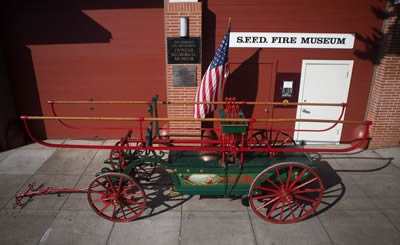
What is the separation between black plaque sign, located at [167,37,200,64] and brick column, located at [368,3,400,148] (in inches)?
178

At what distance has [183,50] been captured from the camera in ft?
22.3

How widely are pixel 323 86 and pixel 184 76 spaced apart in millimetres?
3567

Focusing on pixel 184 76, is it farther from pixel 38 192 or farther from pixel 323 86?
pixel 38 192

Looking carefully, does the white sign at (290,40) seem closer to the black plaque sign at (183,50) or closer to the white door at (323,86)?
the white door at (323,86)

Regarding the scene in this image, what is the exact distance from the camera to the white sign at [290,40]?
6934 millimetres

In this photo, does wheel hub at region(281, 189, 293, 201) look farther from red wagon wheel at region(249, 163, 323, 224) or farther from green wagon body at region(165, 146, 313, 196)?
green wagon body at region(165, 146, 313, 196)

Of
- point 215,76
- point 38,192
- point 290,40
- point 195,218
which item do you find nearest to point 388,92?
point 290,40

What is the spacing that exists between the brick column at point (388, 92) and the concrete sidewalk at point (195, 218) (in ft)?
4.48

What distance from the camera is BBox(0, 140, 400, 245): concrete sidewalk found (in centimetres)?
446

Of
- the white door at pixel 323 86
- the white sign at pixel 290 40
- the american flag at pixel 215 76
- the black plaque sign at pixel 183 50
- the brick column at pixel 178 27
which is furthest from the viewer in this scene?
the white door at pixel 323 86

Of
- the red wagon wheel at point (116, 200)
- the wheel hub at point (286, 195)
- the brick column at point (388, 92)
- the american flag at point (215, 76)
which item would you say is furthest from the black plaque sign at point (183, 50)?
the brick column at point (388, 92)

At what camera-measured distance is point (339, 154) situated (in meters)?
7.30

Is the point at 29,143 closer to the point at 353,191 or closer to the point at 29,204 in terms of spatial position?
the point at 29,204

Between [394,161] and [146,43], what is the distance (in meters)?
6.70
